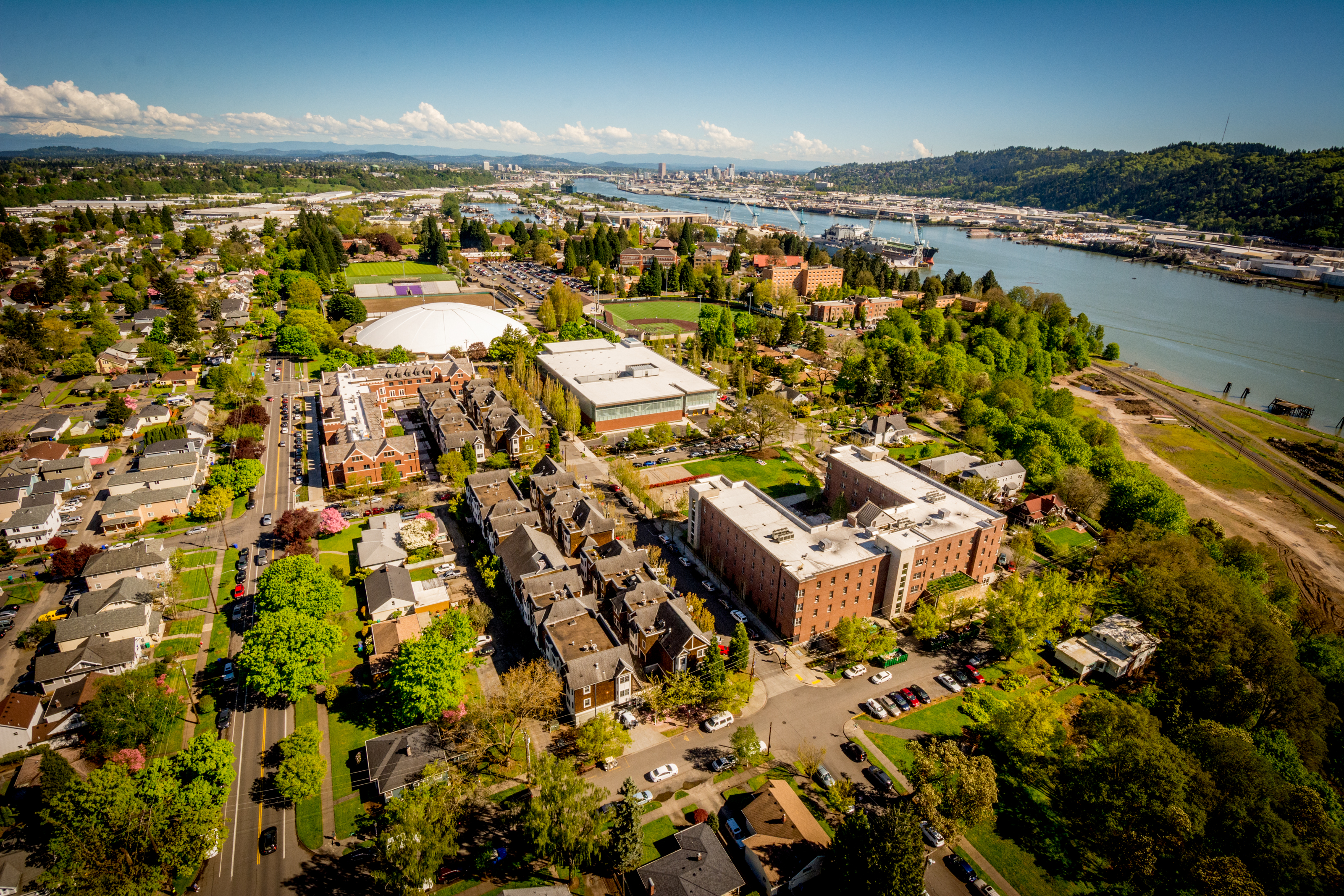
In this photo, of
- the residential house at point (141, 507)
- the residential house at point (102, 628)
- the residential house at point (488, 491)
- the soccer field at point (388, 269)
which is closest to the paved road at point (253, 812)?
the residential house at point (102, 628)

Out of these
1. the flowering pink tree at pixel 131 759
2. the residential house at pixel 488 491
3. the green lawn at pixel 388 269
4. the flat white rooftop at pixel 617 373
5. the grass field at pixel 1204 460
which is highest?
the green lawn at pixel 388 269

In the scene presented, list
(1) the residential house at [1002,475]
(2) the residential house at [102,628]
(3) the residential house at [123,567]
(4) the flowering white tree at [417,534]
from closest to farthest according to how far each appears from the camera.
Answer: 1. (2) the residential house at [102,628]
2. (3) the residential house at [123,567]
3. (4) the flowering white tree at [417,534]
4. (1) the residential house at [1002,475]

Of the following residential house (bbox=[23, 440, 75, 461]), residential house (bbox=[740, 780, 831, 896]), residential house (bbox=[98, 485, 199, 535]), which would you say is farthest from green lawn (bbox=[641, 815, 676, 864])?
residential house (bbox=[23, 440, 75, 461])

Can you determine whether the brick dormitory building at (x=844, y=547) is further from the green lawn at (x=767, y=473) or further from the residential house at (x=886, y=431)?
the residential house at (x=886, y=431)

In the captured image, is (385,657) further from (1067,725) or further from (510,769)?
(1067,725)

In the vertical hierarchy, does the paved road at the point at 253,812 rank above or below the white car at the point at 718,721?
below

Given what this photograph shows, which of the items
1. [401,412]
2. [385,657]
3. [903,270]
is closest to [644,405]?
[401,412]

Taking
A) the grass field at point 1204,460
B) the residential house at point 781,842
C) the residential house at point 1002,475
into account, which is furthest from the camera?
the grass field at point 1204,460
